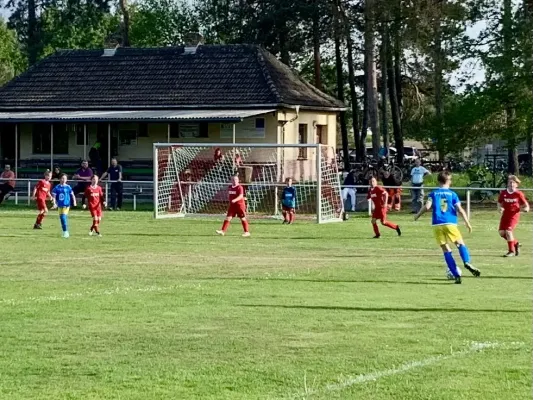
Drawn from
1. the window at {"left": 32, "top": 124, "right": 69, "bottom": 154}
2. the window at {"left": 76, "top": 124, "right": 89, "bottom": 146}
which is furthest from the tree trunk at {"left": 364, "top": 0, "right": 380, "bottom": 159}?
the window at {"left": 32, "top": 124, "right": 69, "bottom": 154}

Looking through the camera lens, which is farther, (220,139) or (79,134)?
(79,134)

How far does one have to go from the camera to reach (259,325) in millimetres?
12898

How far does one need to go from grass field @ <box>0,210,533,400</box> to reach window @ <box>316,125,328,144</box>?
25928 mm

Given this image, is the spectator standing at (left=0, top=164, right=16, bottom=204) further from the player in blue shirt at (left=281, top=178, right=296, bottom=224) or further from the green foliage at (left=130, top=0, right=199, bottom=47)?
the green foliage at (left=130, top=0, right=199, bottom=47)

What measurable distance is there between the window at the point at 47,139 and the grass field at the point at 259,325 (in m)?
24.1

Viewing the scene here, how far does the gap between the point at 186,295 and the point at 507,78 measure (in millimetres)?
28413

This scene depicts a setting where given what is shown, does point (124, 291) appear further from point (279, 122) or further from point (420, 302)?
point (279, 122)

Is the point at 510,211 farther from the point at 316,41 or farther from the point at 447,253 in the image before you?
the point at 316,41

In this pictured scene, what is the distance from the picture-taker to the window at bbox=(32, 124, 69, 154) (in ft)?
158

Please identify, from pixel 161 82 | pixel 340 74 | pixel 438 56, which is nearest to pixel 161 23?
pixel 340 74

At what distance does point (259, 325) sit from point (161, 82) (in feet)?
121

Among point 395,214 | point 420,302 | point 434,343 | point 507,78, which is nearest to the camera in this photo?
point 434,343

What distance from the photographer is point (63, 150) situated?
4822cm

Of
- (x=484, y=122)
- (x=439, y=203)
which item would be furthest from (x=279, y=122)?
(x=439, y=203)
